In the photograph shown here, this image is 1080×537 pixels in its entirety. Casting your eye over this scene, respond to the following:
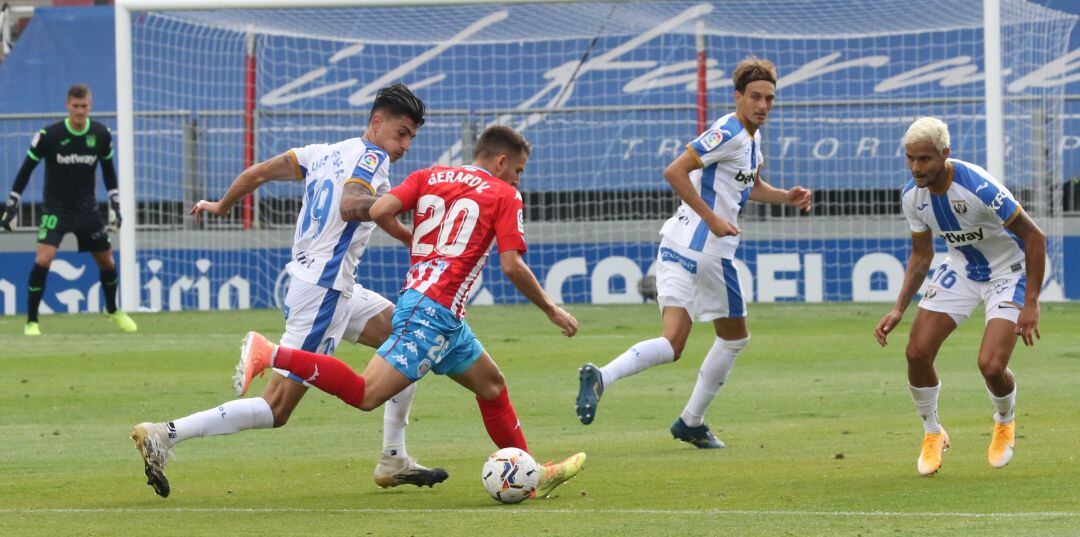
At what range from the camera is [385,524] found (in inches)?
261

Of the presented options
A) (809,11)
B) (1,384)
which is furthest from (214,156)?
(1,384)

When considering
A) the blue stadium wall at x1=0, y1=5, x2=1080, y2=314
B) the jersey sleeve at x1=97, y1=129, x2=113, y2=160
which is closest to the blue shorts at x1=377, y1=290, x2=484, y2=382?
the jersey sleeve at x1=97, y1=129, x2=113, y2=160

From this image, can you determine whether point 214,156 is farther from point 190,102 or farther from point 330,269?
point 330,269

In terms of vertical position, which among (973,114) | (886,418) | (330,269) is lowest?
(886,418)

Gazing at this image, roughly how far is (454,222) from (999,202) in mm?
2601

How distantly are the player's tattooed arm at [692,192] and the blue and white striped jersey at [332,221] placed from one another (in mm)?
1989

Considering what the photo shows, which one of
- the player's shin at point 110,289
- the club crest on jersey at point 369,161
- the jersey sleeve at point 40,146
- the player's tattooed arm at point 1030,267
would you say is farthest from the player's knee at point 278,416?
the player's shin at point 110,289

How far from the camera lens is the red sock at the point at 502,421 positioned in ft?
25.0

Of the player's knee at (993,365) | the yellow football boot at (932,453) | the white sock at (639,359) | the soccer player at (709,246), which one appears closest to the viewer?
the yellow football boot at (932,453)

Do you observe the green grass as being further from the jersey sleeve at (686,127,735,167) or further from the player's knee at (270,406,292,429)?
the jersey sleeve at (686,127,735,167)

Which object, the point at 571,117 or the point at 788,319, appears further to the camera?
the point at 571,117

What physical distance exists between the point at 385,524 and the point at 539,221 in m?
15.3

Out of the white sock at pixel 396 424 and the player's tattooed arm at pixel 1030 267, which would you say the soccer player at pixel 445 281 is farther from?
the player's tattooed arm at pixel 1030 267

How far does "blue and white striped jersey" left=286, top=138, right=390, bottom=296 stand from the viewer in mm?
7754
